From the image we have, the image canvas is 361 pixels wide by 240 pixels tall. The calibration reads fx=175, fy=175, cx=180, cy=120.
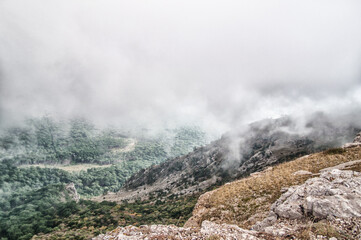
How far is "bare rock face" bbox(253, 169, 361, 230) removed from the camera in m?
11.3

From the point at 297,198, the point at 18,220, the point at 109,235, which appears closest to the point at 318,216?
the point at 297,198

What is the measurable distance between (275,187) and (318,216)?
11.9 m

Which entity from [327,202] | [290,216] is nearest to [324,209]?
[327,202]

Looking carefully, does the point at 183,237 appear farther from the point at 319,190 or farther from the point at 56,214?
the point at 56,214

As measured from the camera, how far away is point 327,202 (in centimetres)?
1204

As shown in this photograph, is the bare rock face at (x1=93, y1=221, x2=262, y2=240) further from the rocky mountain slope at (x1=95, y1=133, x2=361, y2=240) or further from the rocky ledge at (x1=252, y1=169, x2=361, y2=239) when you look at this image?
the rocky ledge at (x1=252, y1=169, x2=361, y2=239)

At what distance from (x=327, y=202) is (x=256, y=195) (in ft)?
39.9

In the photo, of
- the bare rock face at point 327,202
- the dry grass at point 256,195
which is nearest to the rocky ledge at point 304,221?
the bare rock face at point 327,202

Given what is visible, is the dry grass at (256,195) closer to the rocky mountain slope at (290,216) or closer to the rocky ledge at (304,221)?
the rocky mountain slope at (290,216)

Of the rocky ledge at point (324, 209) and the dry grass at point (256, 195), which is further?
the dry grass at point (256, 195)

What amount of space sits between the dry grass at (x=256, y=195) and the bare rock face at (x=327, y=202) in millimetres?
4169

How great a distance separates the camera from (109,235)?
13.1m

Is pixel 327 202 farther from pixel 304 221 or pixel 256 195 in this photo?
pixel 256 195

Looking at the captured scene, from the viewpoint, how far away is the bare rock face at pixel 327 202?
11312mm
